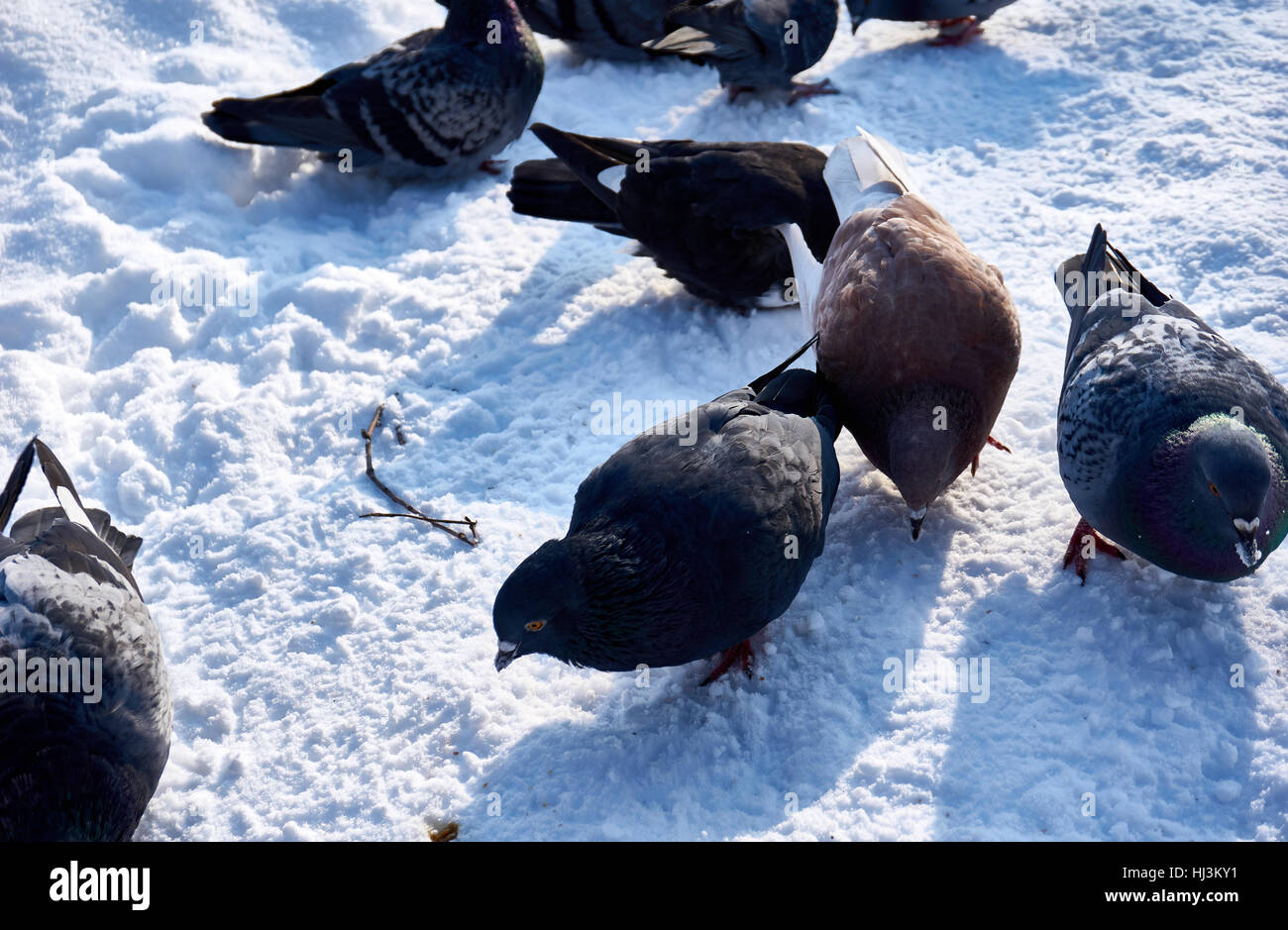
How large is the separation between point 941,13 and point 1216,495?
4698mm

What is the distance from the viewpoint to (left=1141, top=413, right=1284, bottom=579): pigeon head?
3508 millimetres

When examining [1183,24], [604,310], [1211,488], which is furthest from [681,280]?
[1183,24]

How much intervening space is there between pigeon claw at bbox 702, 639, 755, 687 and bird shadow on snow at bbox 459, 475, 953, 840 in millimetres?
40

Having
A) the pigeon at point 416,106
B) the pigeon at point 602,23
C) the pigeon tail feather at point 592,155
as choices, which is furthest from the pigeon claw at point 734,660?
the pigeon at point 602,23

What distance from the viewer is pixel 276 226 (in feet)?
20.5

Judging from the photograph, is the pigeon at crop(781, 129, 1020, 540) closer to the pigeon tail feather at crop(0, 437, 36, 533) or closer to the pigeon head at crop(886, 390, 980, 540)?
the pigeon head at crop(886, 390, 980, 540)

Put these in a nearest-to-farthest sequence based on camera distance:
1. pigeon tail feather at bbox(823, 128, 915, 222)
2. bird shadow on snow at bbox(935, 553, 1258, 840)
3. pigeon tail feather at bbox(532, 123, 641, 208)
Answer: bird shadow on snow at bbox(935, 553, 1258, 840) < pigeon tail feather at bbox(823, 128, 915, 222) < pigeon tail feather at bbox(532, 123, 641, 208)

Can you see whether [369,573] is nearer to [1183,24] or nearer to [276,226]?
[276,226]

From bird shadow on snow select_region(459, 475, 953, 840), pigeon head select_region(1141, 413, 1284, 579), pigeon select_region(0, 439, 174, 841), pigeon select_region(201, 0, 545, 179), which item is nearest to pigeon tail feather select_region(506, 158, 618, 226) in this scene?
pigeon select_region(201, 0, 545, 179)

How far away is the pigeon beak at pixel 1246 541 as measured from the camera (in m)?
3.48

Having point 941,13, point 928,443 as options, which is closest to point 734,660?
point 928,443

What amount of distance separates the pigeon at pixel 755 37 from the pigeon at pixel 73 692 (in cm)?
481

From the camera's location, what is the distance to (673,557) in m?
3.62
